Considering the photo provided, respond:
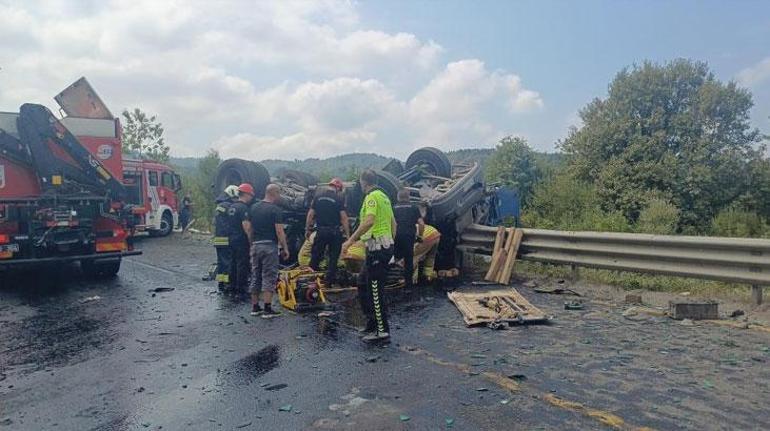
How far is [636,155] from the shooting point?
23688 millimetres

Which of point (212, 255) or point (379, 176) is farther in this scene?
point (212, 255)

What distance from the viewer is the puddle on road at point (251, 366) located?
4.70m

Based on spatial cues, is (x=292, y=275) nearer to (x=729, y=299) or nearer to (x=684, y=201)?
(x=729, y=299)

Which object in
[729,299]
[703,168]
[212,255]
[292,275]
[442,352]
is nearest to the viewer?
[442,352]

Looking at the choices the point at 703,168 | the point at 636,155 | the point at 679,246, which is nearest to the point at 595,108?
the point at 636,155

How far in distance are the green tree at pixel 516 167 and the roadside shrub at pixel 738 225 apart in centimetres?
696

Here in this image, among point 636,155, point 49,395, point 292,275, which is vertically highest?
point 636,155

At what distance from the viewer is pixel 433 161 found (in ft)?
39.4

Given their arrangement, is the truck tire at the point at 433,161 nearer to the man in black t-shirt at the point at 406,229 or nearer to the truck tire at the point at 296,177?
the truck tire at the point at 296,177

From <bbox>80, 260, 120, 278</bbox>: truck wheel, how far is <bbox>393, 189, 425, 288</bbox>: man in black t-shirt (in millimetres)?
6105

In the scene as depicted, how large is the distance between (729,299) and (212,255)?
11.7 metres

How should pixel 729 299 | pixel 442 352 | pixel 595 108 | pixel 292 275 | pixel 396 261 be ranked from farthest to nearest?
pixel 595 108 → pixel 396 261 → pixel 292 275 → pixel 729 299 → pixel 442 352

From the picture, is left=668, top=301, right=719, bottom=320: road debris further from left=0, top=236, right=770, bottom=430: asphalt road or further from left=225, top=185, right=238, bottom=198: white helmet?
left=225, top=185, right=238, bottom=198: white helmet

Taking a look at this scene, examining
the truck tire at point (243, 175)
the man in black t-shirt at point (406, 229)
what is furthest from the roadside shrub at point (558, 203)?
the man in black t-shirt at point (406, 229)
